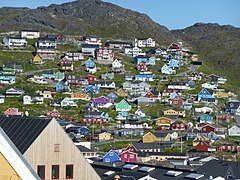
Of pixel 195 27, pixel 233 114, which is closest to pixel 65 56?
pixel 233 114

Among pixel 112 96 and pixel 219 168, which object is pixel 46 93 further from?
pixel 219 168

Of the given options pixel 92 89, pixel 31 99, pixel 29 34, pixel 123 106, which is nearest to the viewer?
pixel 31 99

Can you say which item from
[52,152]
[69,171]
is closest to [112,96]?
[69,171]

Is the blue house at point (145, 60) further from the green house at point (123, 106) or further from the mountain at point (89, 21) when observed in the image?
the mountain at point (89, 21)

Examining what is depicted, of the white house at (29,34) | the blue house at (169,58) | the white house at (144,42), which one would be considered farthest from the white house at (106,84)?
the white house at (144,42)

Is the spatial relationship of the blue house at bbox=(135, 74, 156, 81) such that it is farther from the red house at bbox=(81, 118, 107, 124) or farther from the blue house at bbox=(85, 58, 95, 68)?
the red house at bbox=(81, 118, 107, 124)

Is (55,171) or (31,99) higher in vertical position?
(55,171)

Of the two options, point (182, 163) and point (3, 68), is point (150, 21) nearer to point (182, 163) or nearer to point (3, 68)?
point (3, 68)
